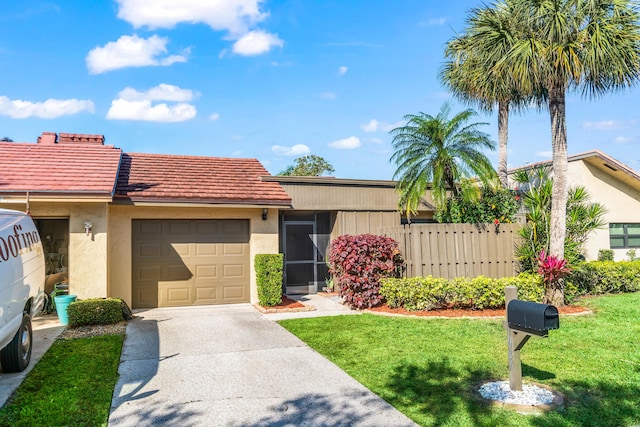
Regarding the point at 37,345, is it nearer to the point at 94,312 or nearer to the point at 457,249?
the point at 94,312

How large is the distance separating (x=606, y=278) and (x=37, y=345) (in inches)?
575

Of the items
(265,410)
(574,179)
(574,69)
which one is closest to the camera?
(265,410)

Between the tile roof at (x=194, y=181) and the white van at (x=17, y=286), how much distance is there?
13.9ft

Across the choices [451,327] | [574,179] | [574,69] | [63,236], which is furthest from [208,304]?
[574,179]

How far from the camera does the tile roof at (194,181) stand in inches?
457

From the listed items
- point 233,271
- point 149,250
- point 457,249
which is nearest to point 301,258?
point 233,271

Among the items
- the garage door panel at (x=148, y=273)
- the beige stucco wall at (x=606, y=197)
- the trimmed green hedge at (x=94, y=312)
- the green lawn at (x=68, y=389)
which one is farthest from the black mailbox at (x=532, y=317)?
the beige stucco wall at (x=606, y=197)

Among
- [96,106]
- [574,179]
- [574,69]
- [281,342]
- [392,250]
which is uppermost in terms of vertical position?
[96,106]

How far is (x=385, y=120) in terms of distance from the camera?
15273mm

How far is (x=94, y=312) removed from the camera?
9469 millimetres

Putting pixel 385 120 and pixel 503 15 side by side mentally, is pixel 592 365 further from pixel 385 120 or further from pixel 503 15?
pixel 385 120

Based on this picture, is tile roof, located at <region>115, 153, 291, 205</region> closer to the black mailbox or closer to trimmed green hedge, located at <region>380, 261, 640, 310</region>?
trimmed green hedge, located at <region>380, 261, 640, 310</region>

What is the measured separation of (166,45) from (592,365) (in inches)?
561

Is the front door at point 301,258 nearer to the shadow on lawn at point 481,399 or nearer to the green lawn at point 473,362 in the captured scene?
the green lawn at point 473,362
